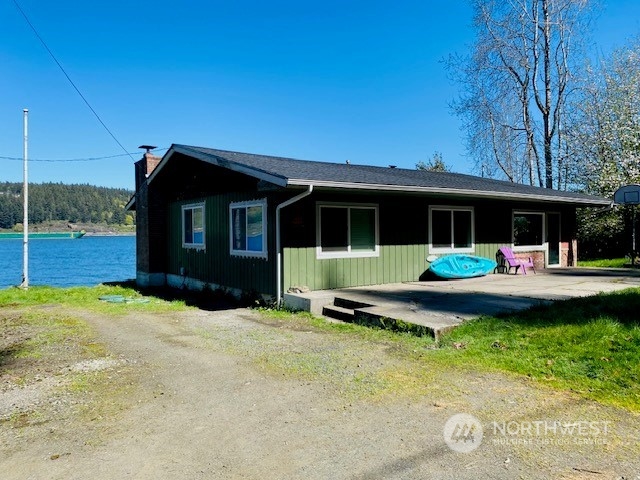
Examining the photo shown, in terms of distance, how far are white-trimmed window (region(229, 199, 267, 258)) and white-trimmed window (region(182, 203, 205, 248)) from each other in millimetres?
1808

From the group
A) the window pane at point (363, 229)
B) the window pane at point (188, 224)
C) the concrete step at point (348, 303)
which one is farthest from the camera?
the window pane at point (188, 224)

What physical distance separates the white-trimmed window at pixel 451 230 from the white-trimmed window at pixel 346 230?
1856 millimetres

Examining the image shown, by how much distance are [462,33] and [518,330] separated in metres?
22.4

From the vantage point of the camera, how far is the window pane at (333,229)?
29.8ft

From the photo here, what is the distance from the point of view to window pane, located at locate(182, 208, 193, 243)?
40.0ft

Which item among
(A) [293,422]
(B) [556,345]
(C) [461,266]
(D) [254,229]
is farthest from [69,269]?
(B) [556,345]

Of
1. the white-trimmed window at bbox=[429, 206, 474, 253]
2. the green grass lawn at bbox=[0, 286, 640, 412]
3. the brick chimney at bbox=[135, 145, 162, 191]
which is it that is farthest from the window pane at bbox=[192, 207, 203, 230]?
the white-trimmed window at bbox=[429, 206, 474, 253]

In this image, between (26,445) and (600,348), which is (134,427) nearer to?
(26,445)

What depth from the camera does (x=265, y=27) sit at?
16.0 meters

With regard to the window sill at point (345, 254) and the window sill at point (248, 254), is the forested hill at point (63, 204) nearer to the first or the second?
the window sill at point (248, 254)

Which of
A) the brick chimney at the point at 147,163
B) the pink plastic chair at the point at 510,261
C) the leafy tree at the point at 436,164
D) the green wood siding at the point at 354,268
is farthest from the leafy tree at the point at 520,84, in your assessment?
the brick chimney at the point at 147,163

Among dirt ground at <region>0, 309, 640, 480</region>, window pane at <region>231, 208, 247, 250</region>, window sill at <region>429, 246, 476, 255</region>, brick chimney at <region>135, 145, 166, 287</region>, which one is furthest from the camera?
brick chimney at <region>135, 145, 166, 287</region>

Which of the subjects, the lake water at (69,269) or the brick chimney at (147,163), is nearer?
the brick chimney at (147,163)

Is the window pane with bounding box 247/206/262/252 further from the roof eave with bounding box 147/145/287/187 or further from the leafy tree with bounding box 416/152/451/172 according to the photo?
the leafy tree with bounding box 416/152/451/172
